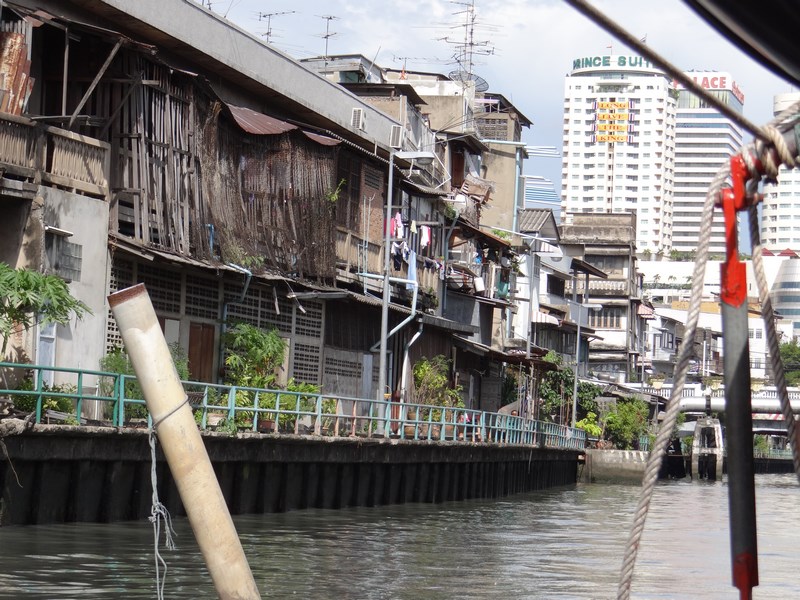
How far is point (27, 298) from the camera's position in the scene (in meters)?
19.0

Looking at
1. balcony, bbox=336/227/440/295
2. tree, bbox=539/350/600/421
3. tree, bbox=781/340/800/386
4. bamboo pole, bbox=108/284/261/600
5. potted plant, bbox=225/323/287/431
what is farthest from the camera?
tree, bbox=781/340/800/386

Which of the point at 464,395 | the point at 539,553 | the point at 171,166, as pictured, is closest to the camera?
the point at 539,553

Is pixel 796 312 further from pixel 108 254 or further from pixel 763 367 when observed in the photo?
pixel 108 254

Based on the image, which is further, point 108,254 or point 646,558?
point 108,254

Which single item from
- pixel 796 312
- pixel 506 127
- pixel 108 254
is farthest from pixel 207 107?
pixel 796 312

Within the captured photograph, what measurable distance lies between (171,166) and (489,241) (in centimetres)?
2482

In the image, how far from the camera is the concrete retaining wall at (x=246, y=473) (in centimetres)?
1839

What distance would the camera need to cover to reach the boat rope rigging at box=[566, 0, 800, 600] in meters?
4.54

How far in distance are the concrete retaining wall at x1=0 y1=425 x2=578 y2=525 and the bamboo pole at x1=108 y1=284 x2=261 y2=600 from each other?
10735 millimetres

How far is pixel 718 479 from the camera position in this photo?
227 ft

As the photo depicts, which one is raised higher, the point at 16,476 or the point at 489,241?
the point at 489,241

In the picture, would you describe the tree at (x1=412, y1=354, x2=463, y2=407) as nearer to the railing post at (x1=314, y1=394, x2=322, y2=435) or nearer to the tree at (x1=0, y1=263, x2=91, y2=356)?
the railing post at (x1=314, y1=394, x2=322, y2=435)

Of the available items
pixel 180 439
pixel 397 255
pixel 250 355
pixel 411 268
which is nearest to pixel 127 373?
pixel 250 355

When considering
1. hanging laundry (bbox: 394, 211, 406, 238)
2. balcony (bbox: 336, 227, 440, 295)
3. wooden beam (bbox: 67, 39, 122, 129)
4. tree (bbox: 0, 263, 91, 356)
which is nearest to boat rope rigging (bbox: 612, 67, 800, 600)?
tree (bbox: 0, 263, 91, 356)
